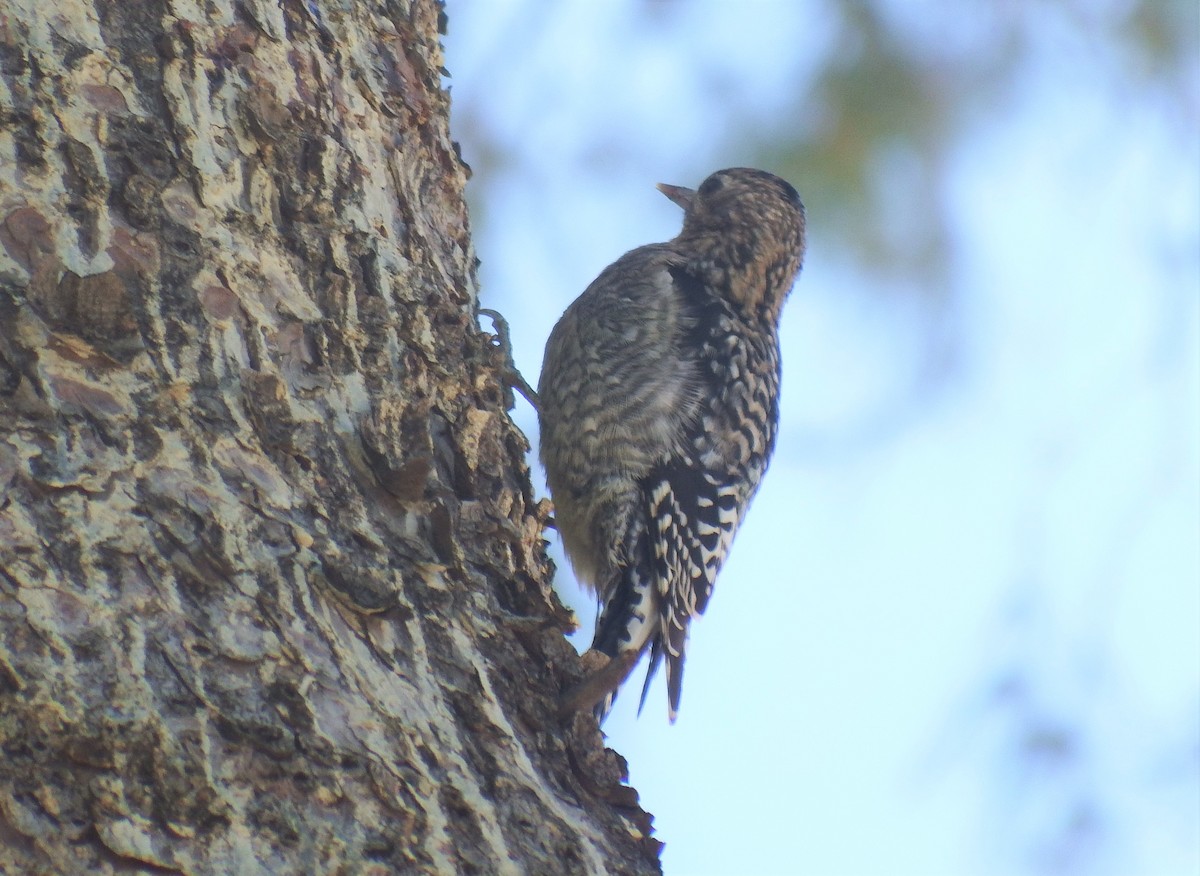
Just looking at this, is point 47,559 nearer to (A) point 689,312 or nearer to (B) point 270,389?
(B) point 270,389

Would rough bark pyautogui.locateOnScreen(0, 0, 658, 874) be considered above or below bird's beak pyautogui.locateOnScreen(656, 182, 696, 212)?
below

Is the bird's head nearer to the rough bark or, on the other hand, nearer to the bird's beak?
the bird's beak

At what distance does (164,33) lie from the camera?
229 cm

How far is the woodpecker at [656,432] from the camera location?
3752 millimetres

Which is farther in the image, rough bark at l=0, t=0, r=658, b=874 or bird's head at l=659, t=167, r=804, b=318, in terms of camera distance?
bird's head at l=659, t=167, r=804, b=318

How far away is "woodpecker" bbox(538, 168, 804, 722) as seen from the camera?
12.3 feet

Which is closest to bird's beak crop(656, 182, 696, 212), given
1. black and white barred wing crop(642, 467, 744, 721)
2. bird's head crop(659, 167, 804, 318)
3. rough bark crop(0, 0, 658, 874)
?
bird's head crop(659, 167, 804, 318)

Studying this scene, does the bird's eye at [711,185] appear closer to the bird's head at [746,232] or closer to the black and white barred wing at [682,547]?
the bird's head at [746,232]

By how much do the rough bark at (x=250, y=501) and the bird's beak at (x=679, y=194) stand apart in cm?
254

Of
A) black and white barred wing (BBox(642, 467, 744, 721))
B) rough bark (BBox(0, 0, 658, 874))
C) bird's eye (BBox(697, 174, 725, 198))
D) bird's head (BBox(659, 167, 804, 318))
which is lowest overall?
rough bark (BBox(0, 0, 658, 874))

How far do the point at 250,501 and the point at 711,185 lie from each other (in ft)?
11.3

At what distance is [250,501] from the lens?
72.1 inches

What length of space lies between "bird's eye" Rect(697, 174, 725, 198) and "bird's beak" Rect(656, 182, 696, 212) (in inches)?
1.7

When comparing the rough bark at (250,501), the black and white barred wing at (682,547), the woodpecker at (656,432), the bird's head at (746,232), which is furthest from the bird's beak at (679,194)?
the rough bark at (250,501)
